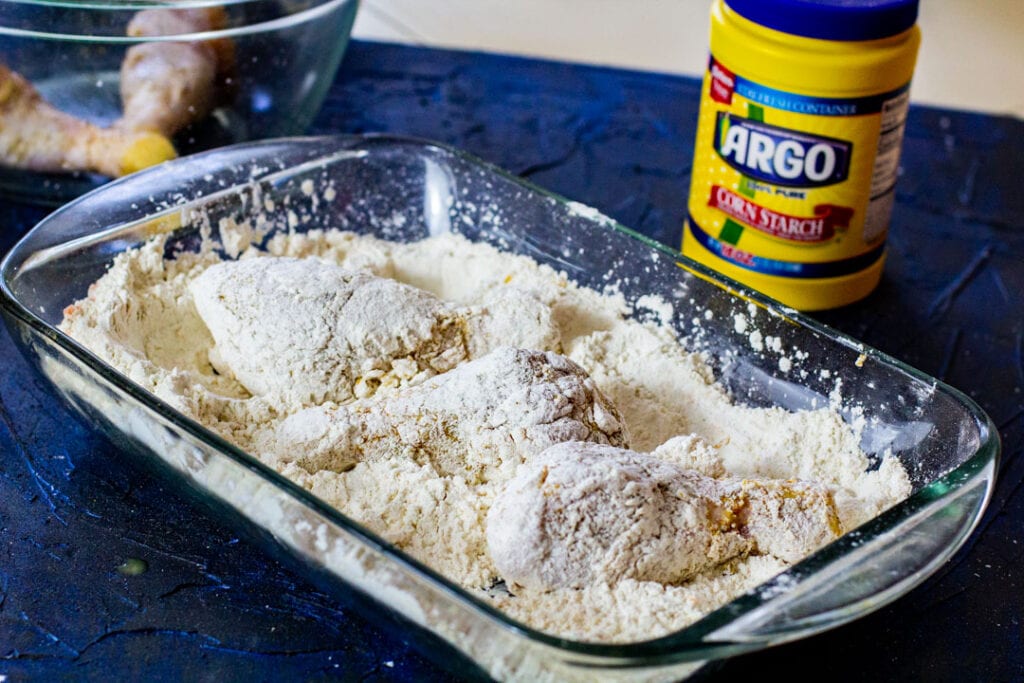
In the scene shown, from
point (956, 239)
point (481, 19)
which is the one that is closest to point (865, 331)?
point (956, 239)

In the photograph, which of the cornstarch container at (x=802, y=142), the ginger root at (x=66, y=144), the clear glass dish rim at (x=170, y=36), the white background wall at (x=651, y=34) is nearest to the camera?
the cornstarch container at (x=802, y=142)

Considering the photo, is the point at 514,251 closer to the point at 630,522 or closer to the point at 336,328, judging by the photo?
the point at 336,328

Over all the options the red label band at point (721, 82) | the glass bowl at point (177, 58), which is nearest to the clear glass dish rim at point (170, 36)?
the glass bowl at point (177, 58)

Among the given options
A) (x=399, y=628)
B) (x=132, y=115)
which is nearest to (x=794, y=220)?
(x=399, y=628)

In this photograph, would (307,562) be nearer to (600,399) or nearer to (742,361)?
(600,399)

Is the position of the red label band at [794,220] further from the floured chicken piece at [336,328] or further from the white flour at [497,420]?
the floured chicken piece at [336,328]
